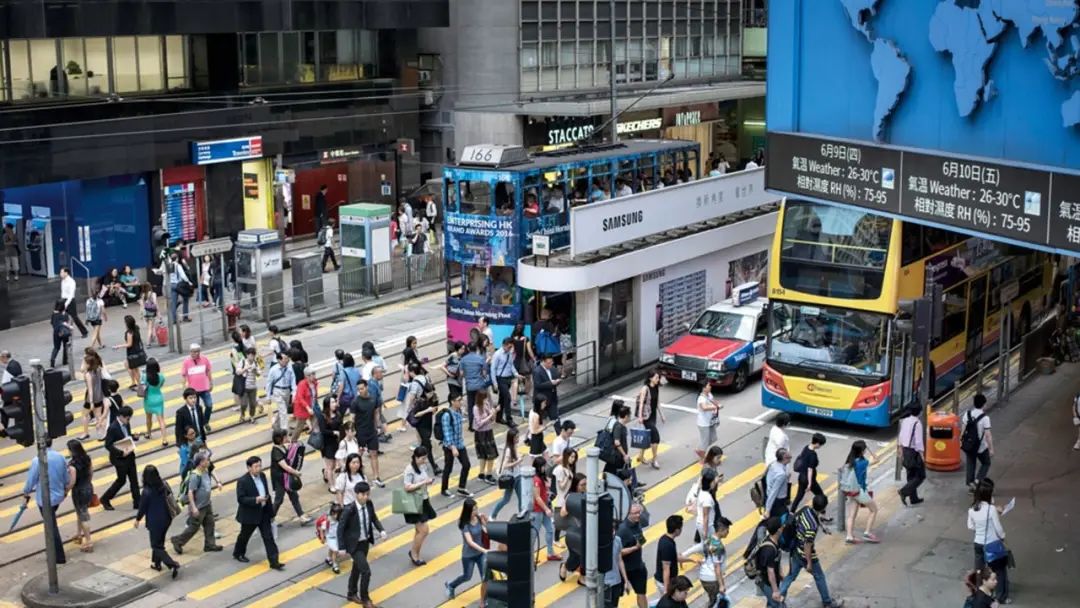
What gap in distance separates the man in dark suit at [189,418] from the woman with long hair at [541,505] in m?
4.85

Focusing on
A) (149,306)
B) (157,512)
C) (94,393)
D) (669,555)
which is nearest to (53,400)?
(157,512)

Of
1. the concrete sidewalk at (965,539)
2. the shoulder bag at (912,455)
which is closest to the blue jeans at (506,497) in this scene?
the concrete sidewalk at (965,539)

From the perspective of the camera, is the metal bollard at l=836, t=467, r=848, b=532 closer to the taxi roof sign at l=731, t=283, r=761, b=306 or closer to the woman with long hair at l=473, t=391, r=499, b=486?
the woman with long hair at l=473, t=391, r=499, b=486

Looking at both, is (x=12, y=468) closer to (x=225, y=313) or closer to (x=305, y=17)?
(x=225, y=313)

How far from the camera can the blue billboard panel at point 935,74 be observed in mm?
17359

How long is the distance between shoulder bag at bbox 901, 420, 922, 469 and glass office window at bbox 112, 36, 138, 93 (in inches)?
913

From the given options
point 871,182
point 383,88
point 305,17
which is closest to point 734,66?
point 383,88

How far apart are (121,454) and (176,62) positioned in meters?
20.2

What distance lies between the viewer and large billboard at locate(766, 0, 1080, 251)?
1712 cm

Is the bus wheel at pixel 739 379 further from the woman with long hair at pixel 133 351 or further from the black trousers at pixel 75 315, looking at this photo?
the black trousers at pixel 75 315

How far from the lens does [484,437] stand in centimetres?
2245

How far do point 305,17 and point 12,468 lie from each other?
20195 mm

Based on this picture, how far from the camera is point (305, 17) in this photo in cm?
4088

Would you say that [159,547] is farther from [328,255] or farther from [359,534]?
[328,255]
